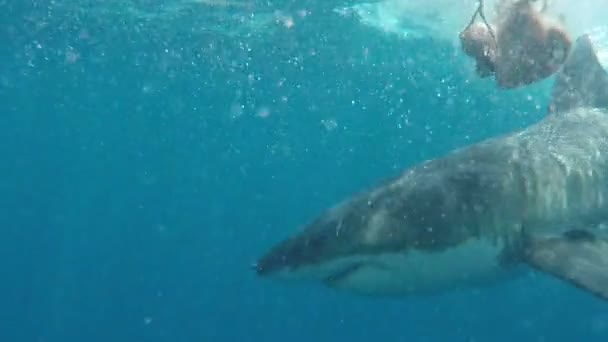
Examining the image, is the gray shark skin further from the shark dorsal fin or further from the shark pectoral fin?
the shark dorsal fin

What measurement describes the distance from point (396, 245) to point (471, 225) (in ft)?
2.46

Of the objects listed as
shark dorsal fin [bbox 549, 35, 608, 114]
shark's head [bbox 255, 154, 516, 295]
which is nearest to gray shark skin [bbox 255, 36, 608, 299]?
shark's head [bbox 255, 154, 516, 295]

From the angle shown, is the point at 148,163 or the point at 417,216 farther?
the point at 148,163

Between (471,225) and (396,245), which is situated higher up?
(471,225)

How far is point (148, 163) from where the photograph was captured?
11238 centimetres

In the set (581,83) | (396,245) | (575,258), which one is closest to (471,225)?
(396,245)

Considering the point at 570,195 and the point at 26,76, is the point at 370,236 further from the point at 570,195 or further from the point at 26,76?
the point at 26,76

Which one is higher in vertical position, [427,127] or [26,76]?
Answer: [427,127]

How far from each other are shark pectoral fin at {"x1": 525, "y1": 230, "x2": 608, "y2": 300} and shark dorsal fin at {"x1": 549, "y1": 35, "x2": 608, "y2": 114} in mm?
3115

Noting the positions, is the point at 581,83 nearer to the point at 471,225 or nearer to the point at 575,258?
the point at 471,225

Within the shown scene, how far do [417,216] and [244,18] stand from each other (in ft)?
66.7

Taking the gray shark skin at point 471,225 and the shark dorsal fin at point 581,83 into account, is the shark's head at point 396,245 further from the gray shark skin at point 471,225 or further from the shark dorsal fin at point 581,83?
the shark dorsal fin at point 581,83

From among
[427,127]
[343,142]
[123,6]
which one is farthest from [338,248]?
[343,142]

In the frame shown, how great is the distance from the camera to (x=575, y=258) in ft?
15.9
